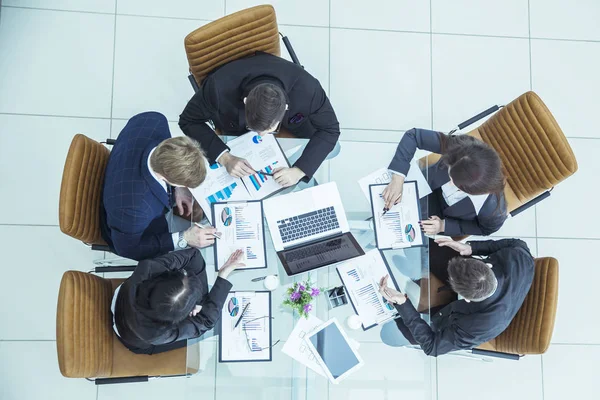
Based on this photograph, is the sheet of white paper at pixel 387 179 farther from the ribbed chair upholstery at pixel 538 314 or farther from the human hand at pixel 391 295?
the ribbed chair upholstery at pixel 538 314

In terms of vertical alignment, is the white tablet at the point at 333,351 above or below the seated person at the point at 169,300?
below

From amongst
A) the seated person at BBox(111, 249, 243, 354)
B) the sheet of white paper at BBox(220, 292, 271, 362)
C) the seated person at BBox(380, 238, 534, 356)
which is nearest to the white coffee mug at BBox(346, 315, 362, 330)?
the seated person at BBox(380, 238, 534, 356)

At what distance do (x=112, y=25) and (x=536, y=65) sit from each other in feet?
10.3

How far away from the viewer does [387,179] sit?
7.98 feet

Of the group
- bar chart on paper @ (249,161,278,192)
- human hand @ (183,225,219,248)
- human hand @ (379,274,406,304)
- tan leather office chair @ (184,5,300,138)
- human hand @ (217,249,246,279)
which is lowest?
human hand @ (379,274,406,304)

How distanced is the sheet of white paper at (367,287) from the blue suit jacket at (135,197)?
0.90 m

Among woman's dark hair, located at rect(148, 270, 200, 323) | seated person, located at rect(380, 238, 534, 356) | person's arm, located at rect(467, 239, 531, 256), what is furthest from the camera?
person's arm, located at rect(467, 239, 531, 256)

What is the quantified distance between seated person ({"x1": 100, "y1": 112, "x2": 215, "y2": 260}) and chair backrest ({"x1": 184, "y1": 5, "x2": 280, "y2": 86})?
382 mm

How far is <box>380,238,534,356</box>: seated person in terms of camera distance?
2.15 m

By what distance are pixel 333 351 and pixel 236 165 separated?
1.02m

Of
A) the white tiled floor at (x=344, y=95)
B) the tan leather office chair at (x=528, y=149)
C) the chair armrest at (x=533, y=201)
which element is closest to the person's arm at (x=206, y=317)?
the white tiled floor at (x=344, y=95)

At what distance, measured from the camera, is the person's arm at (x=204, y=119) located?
7.73 ft

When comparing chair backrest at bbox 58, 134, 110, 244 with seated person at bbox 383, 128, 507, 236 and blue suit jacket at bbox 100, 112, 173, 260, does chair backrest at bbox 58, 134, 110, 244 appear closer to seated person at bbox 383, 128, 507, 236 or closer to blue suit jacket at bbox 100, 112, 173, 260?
blue suit jacket at bbox 100, 112, 173, 260

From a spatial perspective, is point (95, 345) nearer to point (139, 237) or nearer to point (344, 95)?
point (139, 237)
